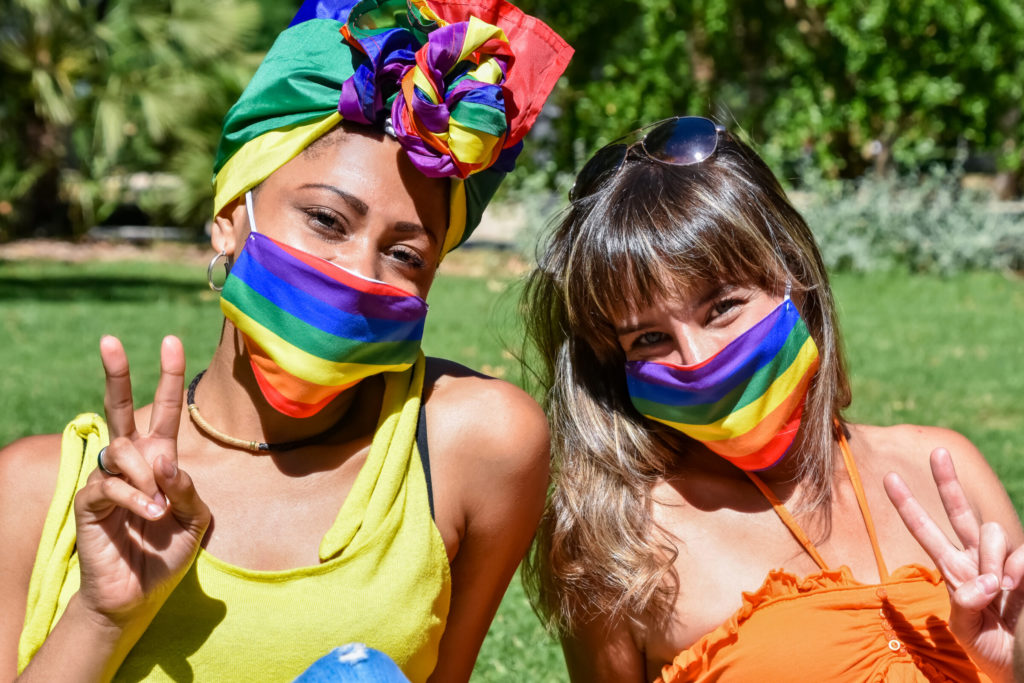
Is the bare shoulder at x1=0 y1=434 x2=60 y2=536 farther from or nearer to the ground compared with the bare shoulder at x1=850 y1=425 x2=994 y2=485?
nearer to the ground

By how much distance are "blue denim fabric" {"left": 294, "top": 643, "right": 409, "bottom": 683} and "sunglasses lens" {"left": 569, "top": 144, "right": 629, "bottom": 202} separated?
1344 mm

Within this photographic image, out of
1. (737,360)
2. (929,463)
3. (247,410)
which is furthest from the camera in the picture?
(929,463)

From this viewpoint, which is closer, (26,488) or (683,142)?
(26,488)

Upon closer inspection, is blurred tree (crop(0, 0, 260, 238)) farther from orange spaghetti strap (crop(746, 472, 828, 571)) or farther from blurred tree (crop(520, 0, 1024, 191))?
orange spaghetti strap (crop(746, 472, 828, 571))

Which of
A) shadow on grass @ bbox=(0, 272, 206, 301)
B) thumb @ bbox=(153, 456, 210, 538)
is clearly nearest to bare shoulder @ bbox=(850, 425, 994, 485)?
thumb @ bbox=(153, 456, 210, 538)

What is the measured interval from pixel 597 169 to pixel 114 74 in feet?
43.3

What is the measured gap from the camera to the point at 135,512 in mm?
1814

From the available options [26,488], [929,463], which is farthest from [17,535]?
[929,463]

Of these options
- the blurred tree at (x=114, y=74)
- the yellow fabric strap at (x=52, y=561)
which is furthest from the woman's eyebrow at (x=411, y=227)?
the blurred tree at (x=114, y=74)

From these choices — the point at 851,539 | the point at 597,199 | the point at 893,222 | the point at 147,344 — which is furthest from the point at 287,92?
the point at 893,222

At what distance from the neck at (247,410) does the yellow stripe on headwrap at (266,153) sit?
288 millimetres

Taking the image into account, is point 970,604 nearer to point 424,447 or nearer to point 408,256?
point 424,447

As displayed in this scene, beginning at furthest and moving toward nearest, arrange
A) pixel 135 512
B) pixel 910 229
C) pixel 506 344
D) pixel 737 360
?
pixel 910 229 → pixel 506 344 → pixel 737 360 → pixel 135 512

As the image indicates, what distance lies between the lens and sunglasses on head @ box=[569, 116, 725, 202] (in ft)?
8.65
